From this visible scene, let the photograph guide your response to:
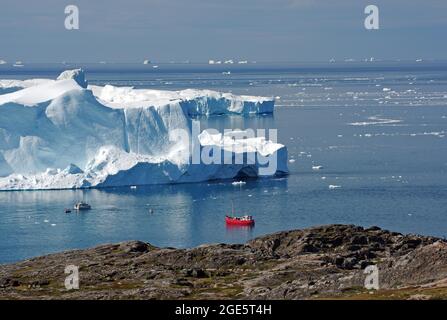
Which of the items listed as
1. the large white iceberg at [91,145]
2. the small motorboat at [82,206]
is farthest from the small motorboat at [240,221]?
the large white iceberg at [91,145]

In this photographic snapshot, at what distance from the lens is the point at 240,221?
167 ft

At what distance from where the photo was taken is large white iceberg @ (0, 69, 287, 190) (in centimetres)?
6081

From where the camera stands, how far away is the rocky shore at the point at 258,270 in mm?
30484

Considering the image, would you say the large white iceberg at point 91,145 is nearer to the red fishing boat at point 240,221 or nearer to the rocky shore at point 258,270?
the red fishing boat at point 240,221

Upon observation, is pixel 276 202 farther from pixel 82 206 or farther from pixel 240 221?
pixel 82 206

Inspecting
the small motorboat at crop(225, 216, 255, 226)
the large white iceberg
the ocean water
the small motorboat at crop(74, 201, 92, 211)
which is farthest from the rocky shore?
the large white iceberg

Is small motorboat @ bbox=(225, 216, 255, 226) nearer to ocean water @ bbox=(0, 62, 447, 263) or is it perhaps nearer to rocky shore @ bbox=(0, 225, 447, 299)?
ocean water @ bbox=(0, 62, 447, 263)

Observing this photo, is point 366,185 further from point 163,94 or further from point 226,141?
point 163,94

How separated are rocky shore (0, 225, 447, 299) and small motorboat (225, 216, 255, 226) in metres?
8.97

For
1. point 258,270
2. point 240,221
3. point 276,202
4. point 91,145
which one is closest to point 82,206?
point 91,145

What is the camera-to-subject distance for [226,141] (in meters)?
67.3

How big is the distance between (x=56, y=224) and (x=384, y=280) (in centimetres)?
2574

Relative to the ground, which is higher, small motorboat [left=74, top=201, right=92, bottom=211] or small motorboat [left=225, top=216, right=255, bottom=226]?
small motorboat [left=74, top=201, right=92, bottom=211]

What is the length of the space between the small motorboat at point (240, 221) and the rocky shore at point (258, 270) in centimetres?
897
